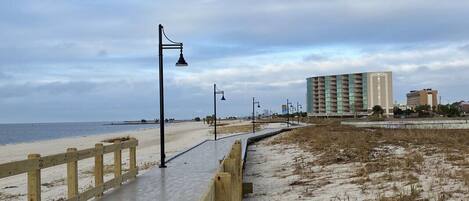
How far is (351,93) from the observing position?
183125 millimetres

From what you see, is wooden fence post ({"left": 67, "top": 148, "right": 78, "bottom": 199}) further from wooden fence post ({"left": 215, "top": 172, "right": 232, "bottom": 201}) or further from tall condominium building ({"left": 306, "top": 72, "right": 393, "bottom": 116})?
tall condominium building ({"left": 306, "top": 72, "right": 393, "bottom": 116})

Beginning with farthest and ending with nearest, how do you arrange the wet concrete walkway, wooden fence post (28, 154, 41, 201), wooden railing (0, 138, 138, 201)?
the wet concrete walkway
wooden fence post (28, 154, 41, 201)
wooden railing (0, 138, 138, 201)

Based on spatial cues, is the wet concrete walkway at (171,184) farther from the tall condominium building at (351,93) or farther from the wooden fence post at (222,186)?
the tall condominium building at (351,93)

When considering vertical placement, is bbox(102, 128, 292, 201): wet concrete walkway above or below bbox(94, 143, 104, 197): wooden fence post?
below

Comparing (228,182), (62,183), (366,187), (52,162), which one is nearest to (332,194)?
(366,187)

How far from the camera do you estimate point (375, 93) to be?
176 m

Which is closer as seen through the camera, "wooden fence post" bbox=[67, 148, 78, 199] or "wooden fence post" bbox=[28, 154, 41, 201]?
"wooden fence post" bbox=[28, 154, 41, 201]

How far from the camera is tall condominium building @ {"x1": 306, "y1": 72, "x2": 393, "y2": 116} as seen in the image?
17625 cm

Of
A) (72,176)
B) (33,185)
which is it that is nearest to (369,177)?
Result: (72,176)

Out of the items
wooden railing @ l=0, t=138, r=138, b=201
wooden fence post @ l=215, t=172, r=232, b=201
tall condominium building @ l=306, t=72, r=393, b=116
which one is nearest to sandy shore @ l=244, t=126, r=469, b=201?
wooden railing @ l=0, t=138, r=138, b=201

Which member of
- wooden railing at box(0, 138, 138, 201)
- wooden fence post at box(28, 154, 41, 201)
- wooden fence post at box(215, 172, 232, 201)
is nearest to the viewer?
wooden fence post at box(215, 172, 232, 201)

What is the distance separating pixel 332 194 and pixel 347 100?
179 m

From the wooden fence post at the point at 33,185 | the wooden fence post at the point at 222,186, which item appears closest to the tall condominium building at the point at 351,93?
the wooden fence post at the point at 33,185

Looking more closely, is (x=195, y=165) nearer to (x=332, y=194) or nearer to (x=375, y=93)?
(x=332, y=194)
